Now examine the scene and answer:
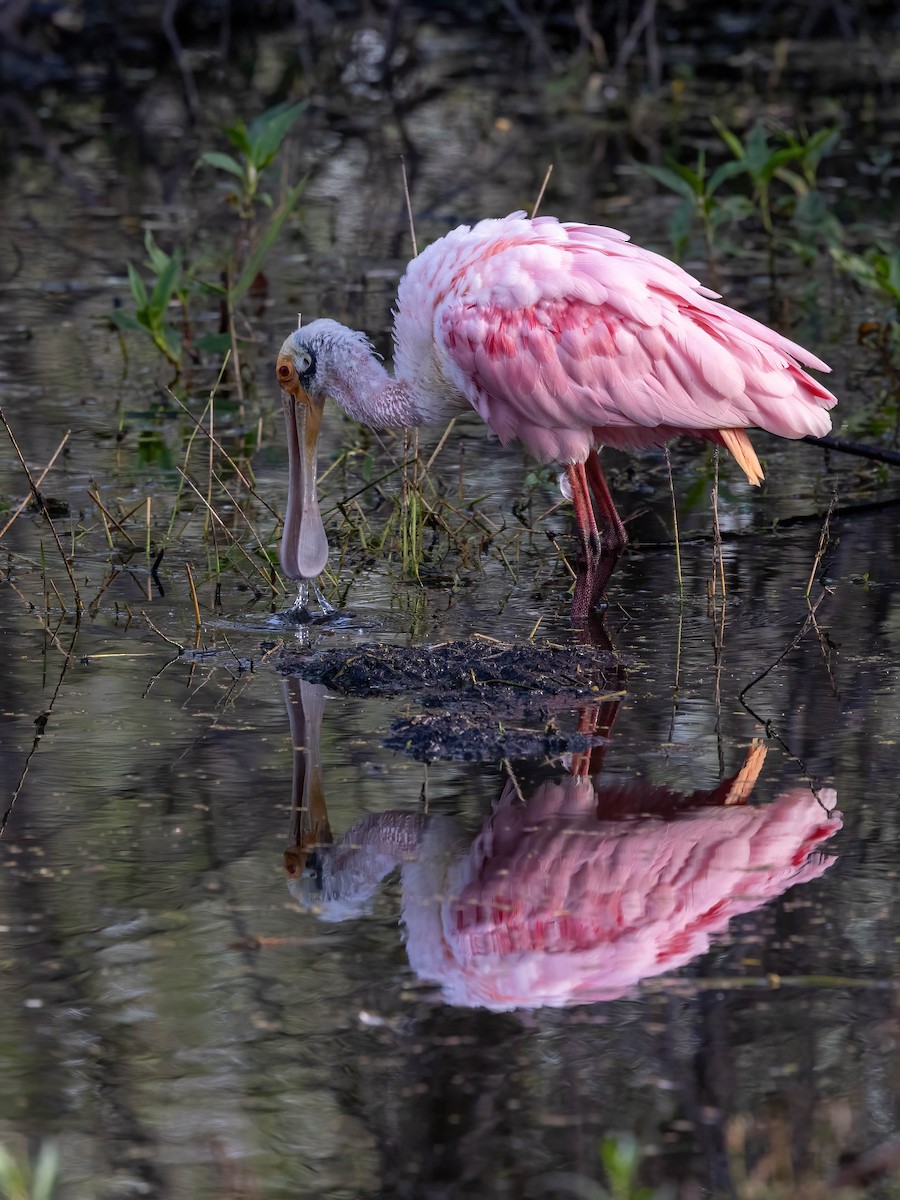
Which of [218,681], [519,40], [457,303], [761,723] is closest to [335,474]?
[457,303]

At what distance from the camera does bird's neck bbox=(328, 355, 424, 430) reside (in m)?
6.79

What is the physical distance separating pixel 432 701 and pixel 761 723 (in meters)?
0.84

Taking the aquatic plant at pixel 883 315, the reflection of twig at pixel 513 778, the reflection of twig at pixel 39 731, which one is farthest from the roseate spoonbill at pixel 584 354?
the aquatic plant at pixel 883 315

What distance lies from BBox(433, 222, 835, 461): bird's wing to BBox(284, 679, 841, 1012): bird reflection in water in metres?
1.69

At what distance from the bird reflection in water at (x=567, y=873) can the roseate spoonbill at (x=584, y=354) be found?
1643 millimetres

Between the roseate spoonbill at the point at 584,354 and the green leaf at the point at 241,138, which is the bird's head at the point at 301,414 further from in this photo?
the green leaf at the point at 241,138

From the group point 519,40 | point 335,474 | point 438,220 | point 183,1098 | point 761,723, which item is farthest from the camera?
point 519,40

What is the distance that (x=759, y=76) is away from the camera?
A: 1945 cm

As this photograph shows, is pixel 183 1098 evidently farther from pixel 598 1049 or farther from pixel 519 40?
pixel 519 40

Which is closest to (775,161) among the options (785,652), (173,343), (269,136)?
(269,136)

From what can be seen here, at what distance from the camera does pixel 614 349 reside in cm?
641

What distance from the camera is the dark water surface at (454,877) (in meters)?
3.40

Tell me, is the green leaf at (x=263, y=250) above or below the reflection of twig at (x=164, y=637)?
above

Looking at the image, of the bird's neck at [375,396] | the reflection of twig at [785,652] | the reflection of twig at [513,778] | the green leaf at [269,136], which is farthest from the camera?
the green leaf at [269,136]
